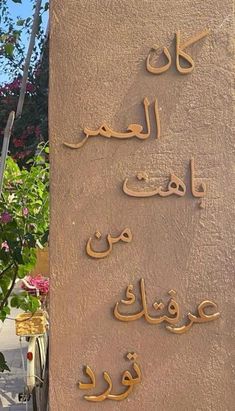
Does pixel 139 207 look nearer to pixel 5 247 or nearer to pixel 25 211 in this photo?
pixel 5 247

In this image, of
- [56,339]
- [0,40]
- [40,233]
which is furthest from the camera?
[0,40]

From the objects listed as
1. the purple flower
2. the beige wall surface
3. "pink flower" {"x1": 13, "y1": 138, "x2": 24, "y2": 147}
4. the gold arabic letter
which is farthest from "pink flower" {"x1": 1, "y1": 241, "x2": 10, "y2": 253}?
"pink flower" {"x1": 13, "y1": 138, "x2": 24, "y2": 147}

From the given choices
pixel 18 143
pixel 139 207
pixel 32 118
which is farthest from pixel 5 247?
pixel 32 118

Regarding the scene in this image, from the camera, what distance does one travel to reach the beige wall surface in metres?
2.25

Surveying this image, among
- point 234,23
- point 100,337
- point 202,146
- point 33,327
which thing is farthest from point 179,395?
point 33,327

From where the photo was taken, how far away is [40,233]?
3537 mm

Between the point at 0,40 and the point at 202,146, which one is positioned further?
the point at 0,40

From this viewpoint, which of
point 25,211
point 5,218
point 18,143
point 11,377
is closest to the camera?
point 5,218

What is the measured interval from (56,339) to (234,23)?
1.31 metres

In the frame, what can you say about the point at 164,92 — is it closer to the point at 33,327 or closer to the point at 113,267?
the point at 113,267

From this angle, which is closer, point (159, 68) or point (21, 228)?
point (159, 68)

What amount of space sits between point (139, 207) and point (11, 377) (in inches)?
131

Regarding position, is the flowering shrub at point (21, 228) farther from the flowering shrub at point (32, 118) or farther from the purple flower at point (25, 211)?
the flowering shrub at point (32, 118)

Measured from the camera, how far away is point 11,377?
203 inches
